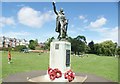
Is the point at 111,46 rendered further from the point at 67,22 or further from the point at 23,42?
the point at 67,22

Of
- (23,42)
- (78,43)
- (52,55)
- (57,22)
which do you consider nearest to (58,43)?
(52,55)

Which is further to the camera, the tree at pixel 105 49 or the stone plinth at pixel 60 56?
the tree at pixel 105 49

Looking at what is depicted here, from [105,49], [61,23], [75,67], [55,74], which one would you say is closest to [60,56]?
[55,74]

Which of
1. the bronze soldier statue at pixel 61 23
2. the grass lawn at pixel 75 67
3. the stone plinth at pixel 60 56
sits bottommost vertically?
the grass lawn at pixel 75 67

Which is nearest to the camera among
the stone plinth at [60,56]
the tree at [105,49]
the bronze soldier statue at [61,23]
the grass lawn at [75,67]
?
the stone plinth at [60,56]

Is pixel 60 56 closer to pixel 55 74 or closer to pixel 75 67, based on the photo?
pixel 55 74

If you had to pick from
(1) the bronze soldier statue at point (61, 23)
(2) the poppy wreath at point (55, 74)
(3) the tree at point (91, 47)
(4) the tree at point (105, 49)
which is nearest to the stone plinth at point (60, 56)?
(2) the poppy wreath at point (55, 74)

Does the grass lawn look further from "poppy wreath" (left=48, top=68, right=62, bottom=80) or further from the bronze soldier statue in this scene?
the bronze soldier statue

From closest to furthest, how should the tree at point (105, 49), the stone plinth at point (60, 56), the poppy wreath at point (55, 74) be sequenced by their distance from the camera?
the poppy wreath at point (55, 74) < the stone plinth at point (60, 56) < the tree at point (105, 49)

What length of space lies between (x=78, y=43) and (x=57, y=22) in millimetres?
90277

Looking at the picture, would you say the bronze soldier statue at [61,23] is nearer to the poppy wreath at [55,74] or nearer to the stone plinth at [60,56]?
the stone plinth at [60,56]

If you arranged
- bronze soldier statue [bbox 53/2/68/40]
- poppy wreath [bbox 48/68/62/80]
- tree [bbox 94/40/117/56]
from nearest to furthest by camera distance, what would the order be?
poppy wreath [bbox 48/68/62/80] → bronze soldier statue [bbox 53/2/68/40] → tree [bbox 94/40/117/56]

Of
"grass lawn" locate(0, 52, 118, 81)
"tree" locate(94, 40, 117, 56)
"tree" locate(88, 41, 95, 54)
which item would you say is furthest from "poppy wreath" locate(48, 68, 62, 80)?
"tree" locate(88, 41, 95, 54)

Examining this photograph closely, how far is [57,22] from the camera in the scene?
59.2ft
